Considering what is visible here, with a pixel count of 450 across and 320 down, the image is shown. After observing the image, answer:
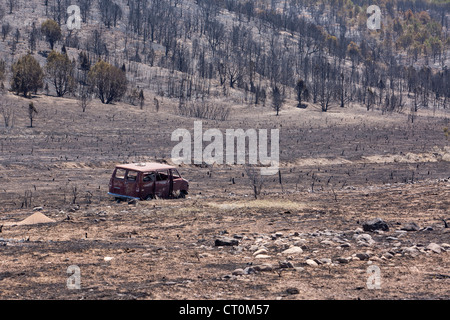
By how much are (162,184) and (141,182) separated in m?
1.08

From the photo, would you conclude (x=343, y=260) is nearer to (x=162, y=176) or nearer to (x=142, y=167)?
(x=142, y=167)

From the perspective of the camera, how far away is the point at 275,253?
1041 cm

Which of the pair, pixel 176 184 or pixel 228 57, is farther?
pixel 228 57

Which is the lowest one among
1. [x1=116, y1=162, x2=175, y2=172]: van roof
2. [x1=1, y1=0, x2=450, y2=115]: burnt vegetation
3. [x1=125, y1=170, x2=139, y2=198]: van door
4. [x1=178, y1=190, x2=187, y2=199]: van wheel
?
[x1=178, y1=190, x2=187, y2=199]: van wheel

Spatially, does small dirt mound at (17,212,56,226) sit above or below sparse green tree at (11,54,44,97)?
below

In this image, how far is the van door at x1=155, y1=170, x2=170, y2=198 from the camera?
19.5m

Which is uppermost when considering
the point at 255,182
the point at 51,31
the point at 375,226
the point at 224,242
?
the point at 51,31

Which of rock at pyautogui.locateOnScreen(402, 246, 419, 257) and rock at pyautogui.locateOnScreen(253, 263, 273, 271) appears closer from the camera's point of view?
rock at pyautogui.locateOnScreen(253, 263, 273, 271)

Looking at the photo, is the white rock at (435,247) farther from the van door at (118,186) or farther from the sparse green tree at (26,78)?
the sparse green tree at (26,78)

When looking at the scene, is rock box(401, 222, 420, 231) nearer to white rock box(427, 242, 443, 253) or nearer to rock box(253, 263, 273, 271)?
white rock box(427, 242, 443, 253)

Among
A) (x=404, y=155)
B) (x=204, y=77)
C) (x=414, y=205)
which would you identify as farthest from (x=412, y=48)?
(x=414, y=205)

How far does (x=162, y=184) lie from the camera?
19.7 m

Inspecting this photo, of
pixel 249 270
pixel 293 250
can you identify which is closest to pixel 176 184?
pixel 293 250

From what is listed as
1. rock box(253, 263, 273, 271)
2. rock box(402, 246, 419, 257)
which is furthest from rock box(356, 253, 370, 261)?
rock box(253, 263, 273, 271)
